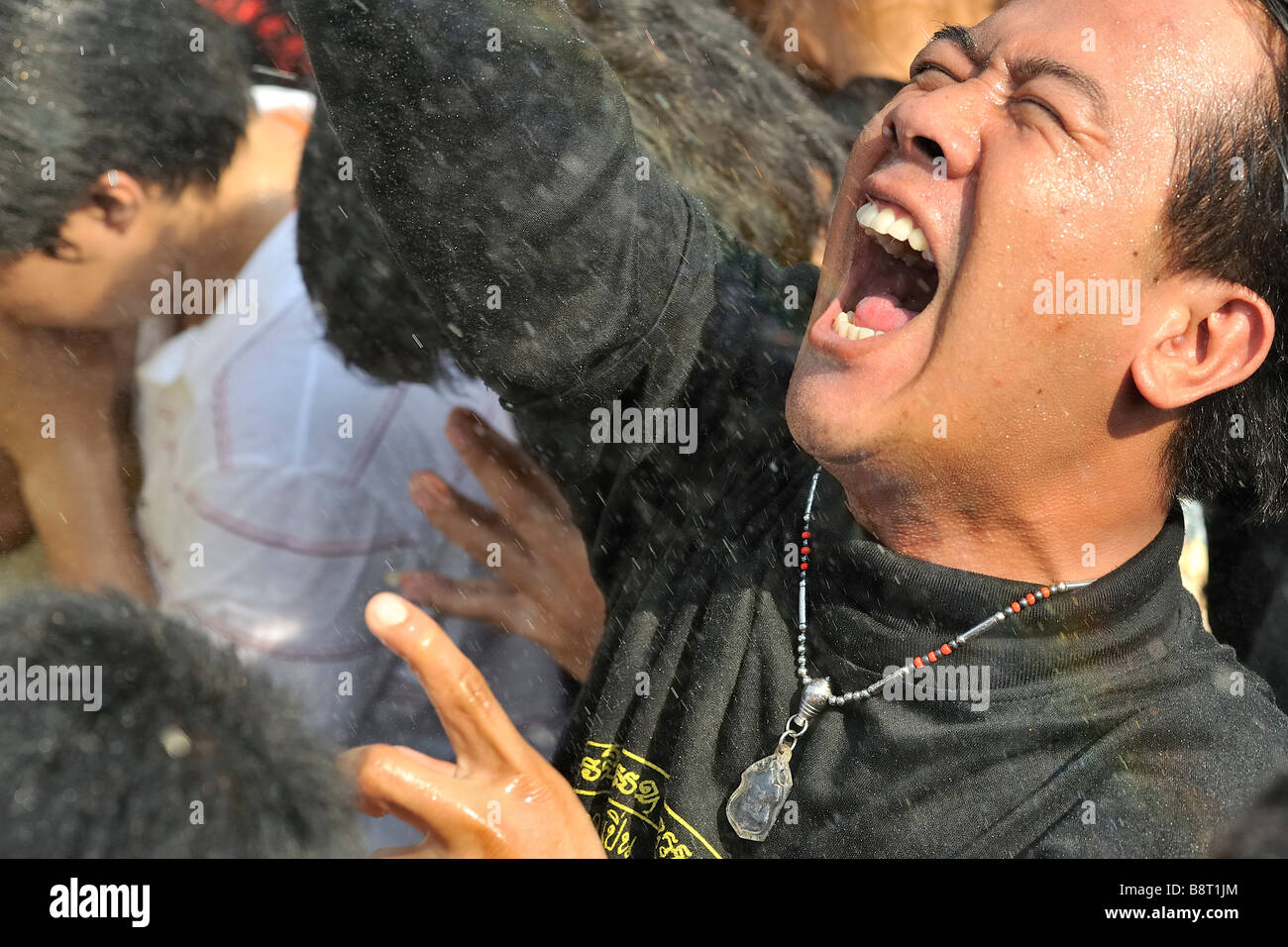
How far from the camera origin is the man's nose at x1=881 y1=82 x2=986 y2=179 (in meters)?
1.63

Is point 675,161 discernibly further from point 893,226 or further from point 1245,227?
point 1245,227

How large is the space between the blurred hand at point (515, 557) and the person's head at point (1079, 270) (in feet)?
2.59

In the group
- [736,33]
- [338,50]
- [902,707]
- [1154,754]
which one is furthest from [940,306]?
[736,33]

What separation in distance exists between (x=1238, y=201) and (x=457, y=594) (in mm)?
1541

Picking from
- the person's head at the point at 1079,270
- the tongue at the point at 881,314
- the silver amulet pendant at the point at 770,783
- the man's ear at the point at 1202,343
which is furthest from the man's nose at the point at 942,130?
the silver amulet pendant at the point at 770,783

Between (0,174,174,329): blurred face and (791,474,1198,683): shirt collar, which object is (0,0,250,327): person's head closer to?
(0,174,174,329): blurred face

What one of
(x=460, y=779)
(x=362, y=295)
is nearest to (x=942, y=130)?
(x=460, y=779)

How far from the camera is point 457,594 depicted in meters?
2.38

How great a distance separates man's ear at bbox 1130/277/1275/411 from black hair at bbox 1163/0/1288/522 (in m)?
0.03

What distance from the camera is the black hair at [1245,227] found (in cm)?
156

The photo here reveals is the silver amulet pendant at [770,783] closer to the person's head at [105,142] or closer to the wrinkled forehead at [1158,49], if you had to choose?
the wrinkled forehead at [1158,49]

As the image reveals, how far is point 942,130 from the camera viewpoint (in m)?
1.63

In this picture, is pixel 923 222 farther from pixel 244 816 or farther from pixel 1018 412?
pixel 244 816

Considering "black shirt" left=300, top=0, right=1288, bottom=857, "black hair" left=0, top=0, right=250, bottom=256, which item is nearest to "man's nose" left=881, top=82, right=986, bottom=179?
"black shirt" left=300, top=0, right=1288, bottom=857
